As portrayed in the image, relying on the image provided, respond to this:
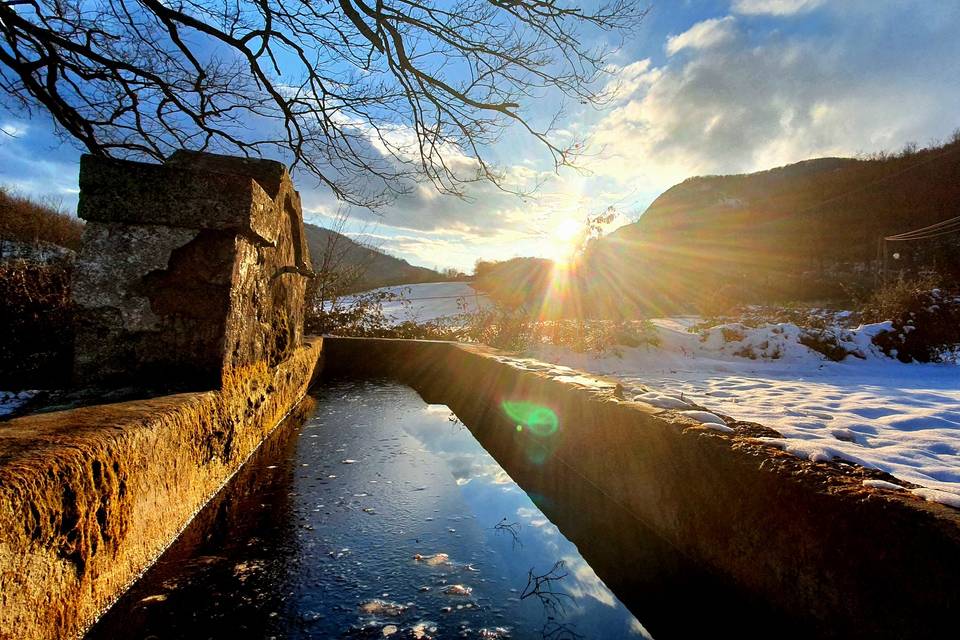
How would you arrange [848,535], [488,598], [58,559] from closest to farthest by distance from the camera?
[58,559]
[848,535]
[488,598]

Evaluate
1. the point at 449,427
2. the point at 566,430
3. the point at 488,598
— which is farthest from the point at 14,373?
the point at 566,430

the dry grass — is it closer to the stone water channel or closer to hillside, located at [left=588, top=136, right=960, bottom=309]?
the stone water channel

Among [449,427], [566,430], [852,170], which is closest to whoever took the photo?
[566,430]

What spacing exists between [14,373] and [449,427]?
293cm

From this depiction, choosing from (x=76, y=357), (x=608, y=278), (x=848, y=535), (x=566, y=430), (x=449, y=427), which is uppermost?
(x=608, y=278)

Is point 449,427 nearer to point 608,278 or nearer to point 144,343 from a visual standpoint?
point 144,343

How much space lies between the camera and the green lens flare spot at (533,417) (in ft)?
10.6

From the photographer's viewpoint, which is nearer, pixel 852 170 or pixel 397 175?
pixel 397 175

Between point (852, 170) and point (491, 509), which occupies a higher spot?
point (852, 170)

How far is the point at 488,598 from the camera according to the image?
5.02 ft

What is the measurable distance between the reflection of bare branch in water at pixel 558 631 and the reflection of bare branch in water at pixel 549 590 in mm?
54

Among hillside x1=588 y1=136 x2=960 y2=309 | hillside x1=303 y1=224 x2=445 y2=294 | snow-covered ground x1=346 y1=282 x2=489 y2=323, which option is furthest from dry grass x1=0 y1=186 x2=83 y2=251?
hillside x1=588 y1=136 x2=960 y2=309

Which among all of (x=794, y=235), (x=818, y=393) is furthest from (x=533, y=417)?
(x=794, y=235)

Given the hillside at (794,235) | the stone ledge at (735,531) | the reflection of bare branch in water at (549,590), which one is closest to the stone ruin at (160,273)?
the reflection of bare branch in water at (549,590)
